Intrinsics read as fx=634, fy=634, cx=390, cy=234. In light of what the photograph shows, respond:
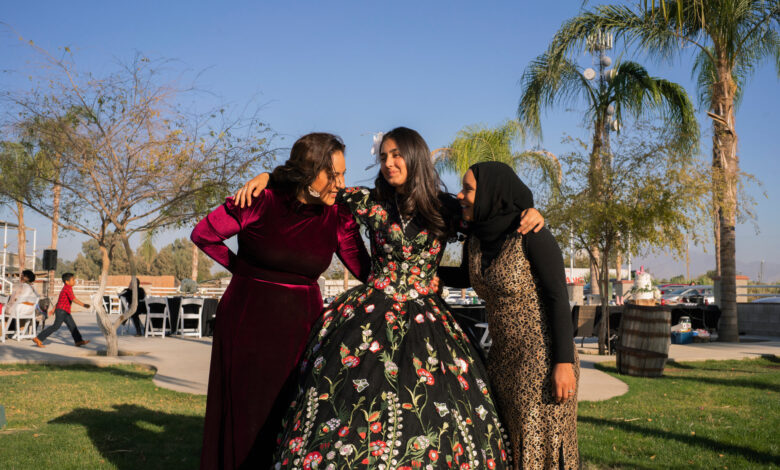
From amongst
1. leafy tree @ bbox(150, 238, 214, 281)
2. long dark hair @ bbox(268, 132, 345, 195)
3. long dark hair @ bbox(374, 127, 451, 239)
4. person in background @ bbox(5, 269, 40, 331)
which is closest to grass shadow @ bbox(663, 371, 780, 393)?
long dark hair @ bbox(374, 127, 451, 239)

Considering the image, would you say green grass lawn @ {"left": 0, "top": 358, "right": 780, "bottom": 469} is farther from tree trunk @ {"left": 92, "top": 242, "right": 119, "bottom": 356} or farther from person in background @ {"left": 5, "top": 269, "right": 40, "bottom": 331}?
person in background @ {"left": 5, "top": 269, "right": 40, "bottom": 331}

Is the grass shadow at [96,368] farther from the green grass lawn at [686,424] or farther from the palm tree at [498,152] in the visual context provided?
the palm tree at [498,152]

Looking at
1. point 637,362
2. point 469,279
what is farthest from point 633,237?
point 469,279

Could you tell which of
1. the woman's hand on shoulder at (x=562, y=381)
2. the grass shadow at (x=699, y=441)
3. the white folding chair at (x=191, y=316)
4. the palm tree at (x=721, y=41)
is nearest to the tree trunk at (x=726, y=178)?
the palm tree at (x=721, y=41)

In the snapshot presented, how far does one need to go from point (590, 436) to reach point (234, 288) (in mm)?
3582

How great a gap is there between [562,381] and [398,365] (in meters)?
0.64

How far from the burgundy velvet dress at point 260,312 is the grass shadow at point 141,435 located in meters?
1.81

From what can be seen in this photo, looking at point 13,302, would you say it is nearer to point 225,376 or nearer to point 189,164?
point 189,164

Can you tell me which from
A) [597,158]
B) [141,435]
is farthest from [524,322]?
[597,158]

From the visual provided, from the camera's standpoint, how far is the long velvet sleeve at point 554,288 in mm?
2475

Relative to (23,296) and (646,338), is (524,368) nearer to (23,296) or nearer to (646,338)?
(646,338)

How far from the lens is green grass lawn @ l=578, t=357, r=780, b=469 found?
4664 mm

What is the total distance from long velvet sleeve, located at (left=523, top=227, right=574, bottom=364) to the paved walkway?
5.21 meters

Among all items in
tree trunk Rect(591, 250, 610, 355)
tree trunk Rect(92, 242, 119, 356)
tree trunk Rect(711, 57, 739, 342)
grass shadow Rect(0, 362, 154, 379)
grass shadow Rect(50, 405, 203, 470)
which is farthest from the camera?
tree trunk Rect(711, 57, 739, 342)
